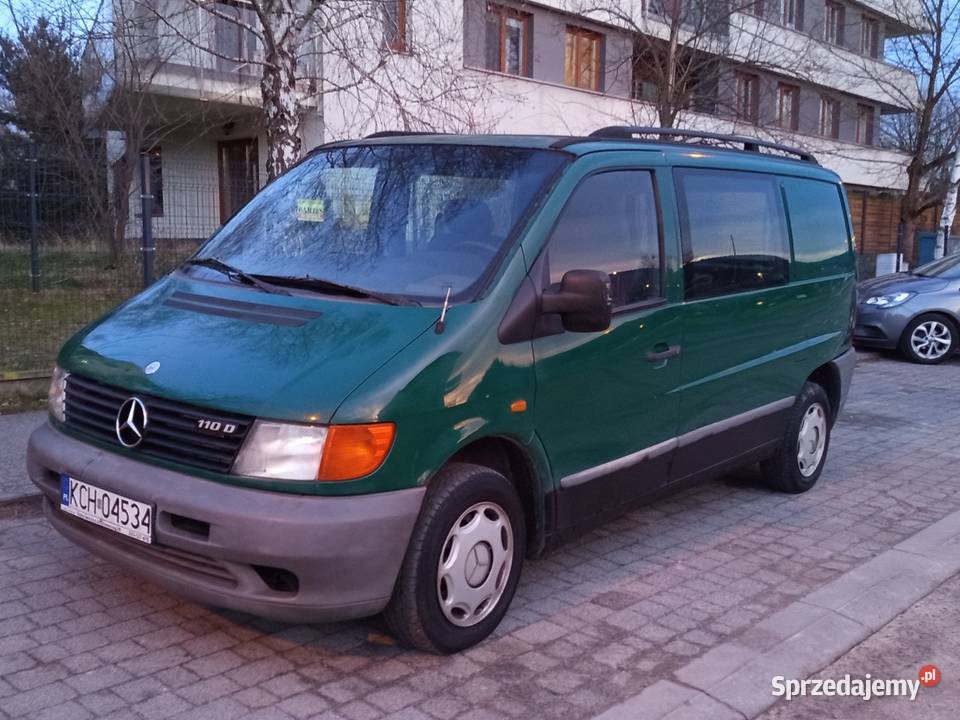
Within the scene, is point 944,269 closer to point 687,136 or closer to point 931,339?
point 931,339

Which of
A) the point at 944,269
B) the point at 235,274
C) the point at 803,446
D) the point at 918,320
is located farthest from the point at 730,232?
the point at 944,269

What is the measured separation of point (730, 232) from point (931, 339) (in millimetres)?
8694

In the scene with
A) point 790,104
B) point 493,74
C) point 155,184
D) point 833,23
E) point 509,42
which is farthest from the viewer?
point 833,23

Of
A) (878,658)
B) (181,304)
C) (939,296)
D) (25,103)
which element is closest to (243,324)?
(181,304)

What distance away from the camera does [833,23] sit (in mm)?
30016

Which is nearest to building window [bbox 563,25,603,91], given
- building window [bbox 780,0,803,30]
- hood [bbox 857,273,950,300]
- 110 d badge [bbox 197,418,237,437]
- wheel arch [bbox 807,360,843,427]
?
Result: building window [bbox 780,0,803,30]

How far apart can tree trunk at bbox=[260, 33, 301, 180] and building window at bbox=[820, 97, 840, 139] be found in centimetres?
2542

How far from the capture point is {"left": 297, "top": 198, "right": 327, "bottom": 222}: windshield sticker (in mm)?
4578

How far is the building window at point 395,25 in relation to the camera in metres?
11.3

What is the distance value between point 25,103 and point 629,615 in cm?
1606

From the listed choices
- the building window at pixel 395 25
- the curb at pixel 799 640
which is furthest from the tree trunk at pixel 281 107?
the curb at pixel 799 640

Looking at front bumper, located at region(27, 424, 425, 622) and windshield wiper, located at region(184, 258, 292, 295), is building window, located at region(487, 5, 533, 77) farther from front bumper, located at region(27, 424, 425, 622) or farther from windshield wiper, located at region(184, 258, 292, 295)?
front bumper, located at region(27, 424, 425, 622)

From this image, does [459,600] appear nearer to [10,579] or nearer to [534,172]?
[534,172]

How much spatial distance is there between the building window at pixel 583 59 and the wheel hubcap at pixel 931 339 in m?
12.0
